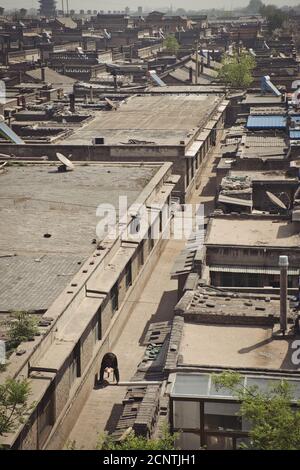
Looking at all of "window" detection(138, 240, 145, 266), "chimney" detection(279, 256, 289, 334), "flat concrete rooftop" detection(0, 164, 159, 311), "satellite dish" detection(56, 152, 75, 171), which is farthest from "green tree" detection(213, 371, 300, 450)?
"satellite dish" detection(56, 152, 75, 171)

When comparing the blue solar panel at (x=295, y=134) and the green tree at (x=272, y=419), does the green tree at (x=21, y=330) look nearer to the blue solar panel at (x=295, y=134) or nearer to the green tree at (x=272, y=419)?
the green tree at (x=272, y=419)

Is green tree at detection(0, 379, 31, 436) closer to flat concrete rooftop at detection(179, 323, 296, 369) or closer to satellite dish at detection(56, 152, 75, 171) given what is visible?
flat concrete rooftop at detection(179, 323, 296, 369)

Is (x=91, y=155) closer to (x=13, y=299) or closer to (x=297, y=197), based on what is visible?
(x=297, y=197)

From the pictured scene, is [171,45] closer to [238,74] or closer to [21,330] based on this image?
[238,74]

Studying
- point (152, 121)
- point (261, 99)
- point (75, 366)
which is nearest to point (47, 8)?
point (261, 99)

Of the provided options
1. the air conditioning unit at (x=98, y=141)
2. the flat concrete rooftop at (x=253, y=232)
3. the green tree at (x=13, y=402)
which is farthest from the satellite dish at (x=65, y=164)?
the green tree at (x=13, y=402)

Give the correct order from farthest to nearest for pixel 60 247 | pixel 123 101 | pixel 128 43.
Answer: pixel 128 43
pixel 123 101
pixel 60 247
